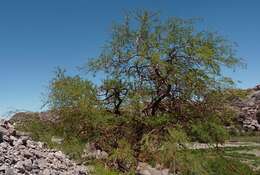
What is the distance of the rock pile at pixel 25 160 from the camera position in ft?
27.2

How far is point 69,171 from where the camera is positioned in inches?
395

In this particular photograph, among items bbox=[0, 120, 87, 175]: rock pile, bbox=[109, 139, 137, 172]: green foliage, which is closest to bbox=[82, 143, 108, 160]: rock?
bbox=[109, 139, 137, 172]: green foliage

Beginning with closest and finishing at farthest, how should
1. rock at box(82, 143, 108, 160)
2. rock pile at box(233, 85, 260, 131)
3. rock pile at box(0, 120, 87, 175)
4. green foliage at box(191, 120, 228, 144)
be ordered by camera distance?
1. rock pile at box(0, 120, 87, 175)
2. rock at box(82, 143, 108, 160)
3. green foliage at box(191, 120, 228, 144)
4. rock pile at box(233, 85, 260, 131)

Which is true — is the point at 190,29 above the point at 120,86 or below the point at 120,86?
above

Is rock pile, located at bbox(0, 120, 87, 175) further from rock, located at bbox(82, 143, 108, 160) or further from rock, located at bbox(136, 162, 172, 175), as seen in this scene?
rock, located at bbox(136, 162, 172, 175)

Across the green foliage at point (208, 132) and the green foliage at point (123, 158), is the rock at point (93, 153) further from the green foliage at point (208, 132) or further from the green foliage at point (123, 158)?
the green foliage at point (208, 132)

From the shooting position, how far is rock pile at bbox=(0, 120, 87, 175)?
830cm

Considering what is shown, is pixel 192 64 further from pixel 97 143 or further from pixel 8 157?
pixel 8 157

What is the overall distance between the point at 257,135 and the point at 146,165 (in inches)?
1542

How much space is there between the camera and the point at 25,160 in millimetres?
8883

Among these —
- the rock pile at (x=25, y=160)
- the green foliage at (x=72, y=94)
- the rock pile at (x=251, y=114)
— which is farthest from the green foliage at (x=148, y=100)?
the rock pile at (x=251, y=114)

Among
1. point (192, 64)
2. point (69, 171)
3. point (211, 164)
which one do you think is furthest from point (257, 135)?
point (69, 171)

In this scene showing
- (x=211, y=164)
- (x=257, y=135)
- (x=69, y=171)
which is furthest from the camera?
(x=257, y=135)

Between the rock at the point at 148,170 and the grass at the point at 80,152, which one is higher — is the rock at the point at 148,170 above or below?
below
